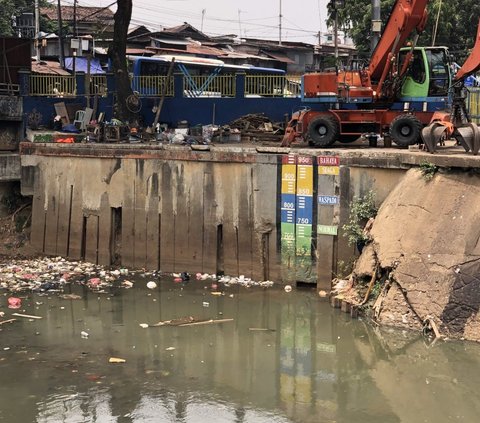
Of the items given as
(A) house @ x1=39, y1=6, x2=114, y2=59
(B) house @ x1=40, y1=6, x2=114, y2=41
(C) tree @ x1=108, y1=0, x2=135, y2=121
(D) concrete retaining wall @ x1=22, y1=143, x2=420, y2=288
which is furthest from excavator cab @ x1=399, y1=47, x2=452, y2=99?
(B) house @ x1=40, y1=6, x2=114, y2=41

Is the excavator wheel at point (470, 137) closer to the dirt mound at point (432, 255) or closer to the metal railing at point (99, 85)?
the dirt mound at point (432, 255)

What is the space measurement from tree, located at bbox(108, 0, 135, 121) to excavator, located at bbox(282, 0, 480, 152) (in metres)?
5.11

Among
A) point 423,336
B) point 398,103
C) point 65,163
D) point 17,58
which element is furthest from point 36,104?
point 423,336

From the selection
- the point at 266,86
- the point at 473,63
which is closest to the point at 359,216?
the point at 473,63

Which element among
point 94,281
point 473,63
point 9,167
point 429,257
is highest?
point 473,63

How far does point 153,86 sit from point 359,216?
9286mm

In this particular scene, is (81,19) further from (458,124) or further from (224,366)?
(224,366)

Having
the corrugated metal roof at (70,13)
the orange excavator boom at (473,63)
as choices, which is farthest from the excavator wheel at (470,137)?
the corrugated metal roof at (70,13)

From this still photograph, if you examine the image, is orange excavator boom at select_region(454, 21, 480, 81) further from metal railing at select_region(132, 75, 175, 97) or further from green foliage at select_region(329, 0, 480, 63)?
green foliage at select_region(329, 0, 480, 63)

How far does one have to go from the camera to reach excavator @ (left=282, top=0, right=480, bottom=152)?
46.3 feet

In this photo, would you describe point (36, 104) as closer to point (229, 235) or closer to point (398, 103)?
point (229, 235)

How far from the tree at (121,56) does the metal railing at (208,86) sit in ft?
5.75

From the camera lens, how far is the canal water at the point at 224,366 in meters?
8.12

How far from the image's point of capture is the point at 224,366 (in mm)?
9547
